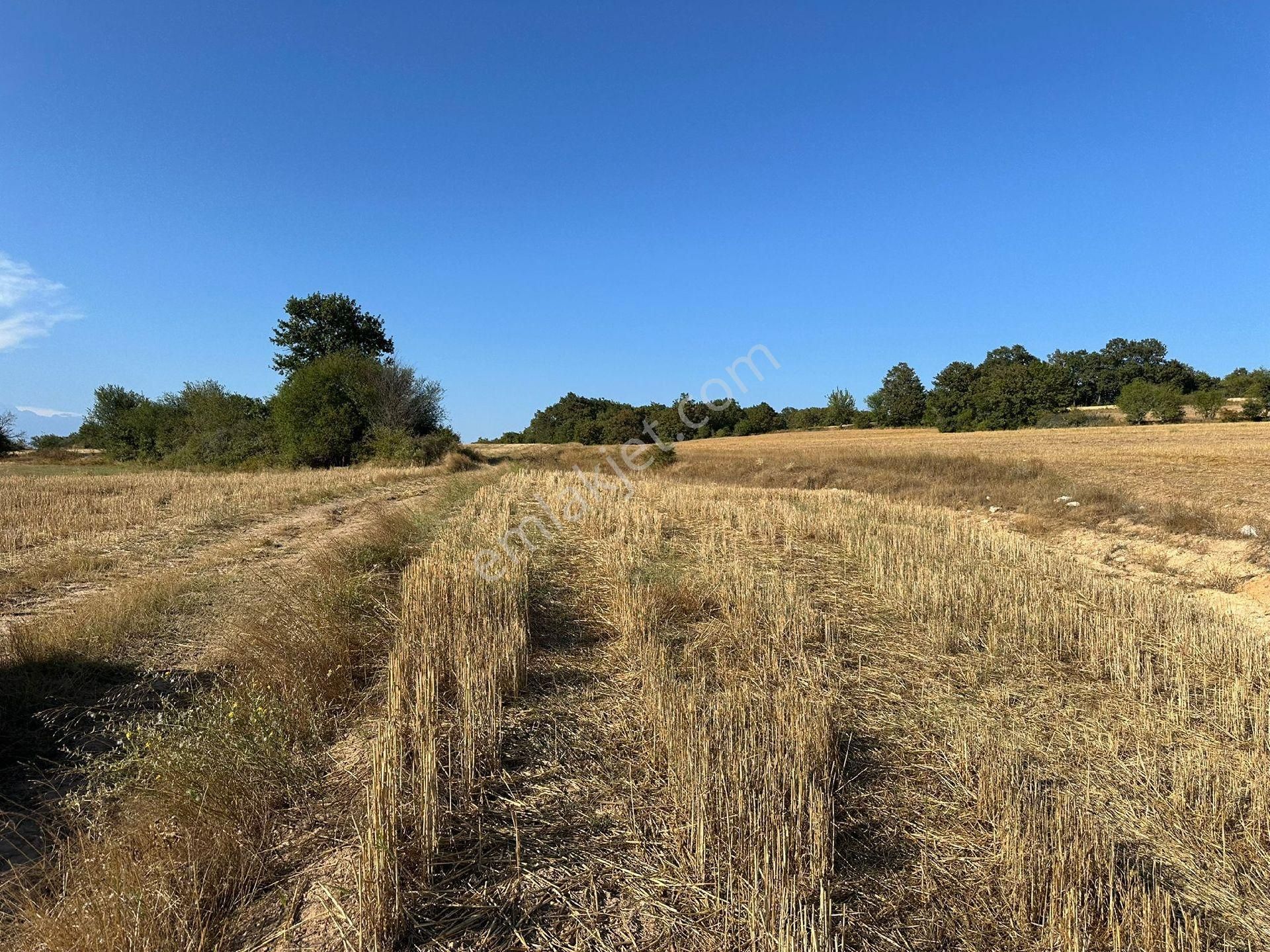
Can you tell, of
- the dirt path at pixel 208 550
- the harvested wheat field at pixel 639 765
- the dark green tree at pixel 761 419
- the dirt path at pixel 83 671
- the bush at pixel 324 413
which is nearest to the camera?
the harvested wheat field at pixel 639 765

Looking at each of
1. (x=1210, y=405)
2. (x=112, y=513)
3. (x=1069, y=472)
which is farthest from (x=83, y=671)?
(x=1210, y=405)

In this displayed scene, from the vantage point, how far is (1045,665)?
499cm

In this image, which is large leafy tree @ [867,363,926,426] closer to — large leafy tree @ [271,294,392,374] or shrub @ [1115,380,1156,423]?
shrub @ [1115,380,1156,423]

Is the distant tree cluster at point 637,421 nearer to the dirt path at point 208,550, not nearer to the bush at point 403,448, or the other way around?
the bush at point 403,448

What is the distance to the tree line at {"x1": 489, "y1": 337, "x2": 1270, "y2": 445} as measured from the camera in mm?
55000

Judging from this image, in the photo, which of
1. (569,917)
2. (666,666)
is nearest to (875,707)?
(666,666)

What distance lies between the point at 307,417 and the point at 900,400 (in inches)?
2622

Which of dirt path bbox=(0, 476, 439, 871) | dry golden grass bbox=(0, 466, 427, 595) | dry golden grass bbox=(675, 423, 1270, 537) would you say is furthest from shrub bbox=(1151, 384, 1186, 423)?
dirt path bbox=(0, 476, 439, 871)

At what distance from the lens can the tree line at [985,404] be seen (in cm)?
5500

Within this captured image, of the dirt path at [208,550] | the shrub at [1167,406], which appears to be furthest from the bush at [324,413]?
the shrub at [1167,406]

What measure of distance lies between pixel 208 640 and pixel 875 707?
243 inches

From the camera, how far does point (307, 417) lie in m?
35.7

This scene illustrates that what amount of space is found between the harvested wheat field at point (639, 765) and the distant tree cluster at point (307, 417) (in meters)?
31.4

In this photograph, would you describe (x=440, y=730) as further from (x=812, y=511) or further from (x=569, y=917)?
(x=812, y=511)
